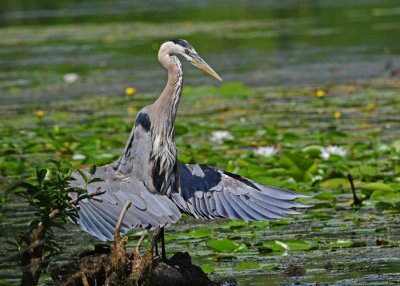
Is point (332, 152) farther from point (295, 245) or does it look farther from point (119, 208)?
point (119, 208)

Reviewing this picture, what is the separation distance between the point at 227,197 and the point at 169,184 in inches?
12.6

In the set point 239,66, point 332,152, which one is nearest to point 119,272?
point 332,152

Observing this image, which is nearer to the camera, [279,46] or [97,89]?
[97,89]

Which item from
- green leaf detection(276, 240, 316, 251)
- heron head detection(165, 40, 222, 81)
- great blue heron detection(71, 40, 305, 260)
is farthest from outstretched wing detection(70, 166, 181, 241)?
heron head detection(165, 40, 222, 81)

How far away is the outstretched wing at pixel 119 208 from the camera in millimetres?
5223

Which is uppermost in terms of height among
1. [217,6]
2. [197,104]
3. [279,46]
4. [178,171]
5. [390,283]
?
[217,6]

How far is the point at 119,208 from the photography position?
539 cm

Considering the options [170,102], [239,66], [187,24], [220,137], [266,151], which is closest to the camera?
[170,102]

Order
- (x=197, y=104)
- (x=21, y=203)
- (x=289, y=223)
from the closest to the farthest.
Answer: (x=289, y=223)
(x=21, y=203)
(x=197, y=104)

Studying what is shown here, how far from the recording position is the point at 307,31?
18438 mm

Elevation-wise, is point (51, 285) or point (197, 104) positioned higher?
point (197, 104)

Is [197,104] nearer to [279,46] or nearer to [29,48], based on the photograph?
[279,46]

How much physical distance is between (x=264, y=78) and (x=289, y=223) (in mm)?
7009

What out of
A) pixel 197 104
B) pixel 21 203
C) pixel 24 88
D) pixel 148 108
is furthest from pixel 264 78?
pixel 148 108
